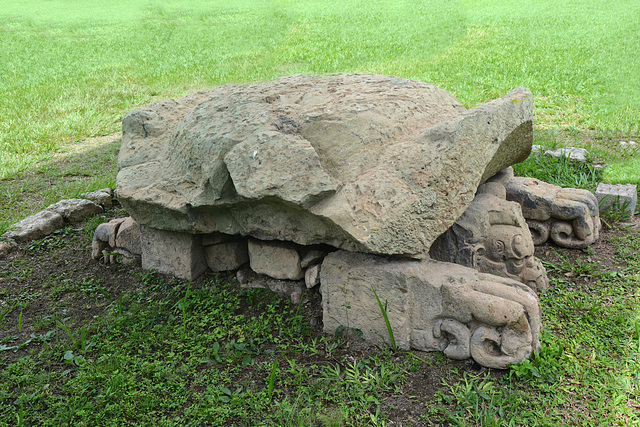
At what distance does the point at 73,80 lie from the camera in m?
6.50

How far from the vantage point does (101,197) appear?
4.50 m

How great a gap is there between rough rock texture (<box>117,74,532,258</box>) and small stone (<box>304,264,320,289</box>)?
25 cm

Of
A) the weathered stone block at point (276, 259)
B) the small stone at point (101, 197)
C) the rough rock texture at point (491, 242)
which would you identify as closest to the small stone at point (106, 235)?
the small stone at point (101, 197)

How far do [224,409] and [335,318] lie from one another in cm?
72

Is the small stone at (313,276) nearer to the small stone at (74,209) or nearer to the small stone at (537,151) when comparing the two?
the small stone at (74,209)

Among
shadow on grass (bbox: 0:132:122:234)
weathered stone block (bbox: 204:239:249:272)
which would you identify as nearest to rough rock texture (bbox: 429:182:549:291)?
weathered stone block (bbox: 204:239:249:272)

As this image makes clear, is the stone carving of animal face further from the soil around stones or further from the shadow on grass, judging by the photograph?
the shadow on grass

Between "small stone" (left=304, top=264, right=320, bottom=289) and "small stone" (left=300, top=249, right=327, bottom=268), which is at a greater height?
"small stone" (left=300, top=249, right=327, bottom=268)

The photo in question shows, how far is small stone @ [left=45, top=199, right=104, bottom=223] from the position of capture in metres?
4.20

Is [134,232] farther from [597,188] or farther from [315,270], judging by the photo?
[597,188]

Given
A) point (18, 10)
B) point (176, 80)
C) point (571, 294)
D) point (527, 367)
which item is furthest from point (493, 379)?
point (18, 10)

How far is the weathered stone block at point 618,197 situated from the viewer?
3826mm

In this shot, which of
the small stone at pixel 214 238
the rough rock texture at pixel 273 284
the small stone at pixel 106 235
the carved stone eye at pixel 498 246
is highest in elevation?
the carved stone eye at pixel 498 246

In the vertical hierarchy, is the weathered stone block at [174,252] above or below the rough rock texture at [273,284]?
above
